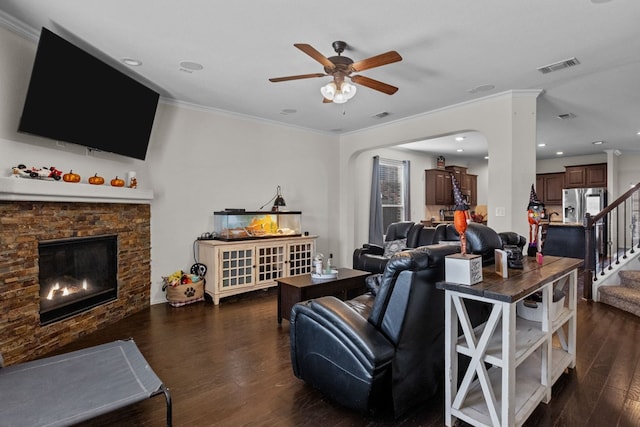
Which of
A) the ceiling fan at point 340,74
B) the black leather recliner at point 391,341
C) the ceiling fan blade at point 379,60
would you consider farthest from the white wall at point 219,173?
the black leather recliner at point 391,341

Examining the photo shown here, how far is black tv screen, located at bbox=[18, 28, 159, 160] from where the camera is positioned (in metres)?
2.75

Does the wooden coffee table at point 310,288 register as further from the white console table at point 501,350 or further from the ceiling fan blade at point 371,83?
the ceiling fan blade at point 371,83

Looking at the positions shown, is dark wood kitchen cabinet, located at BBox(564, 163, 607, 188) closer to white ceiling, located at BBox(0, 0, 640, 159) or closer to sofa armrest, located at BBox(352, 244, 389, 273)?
white ceiling, located at BBox(0, 0, 640, 159)

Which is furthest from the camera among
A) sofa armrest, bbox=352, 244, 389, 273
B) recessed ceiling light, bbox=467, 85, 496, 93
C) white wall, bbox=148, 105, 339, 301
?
→ sofa armrest, bbox=352, 244, 389, 273

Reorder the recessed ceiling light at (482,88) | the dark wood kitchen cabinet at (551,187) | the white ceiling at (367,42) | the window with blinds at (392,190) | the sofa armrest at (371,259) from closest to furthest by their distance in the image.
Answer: the white ceiling at (367,42) < the recessed ceiling light at (482,88) < the sofa armrest at (371,259) < the window with blinds at (392,190) < the dark wood kitchen cabinet at (551,187)

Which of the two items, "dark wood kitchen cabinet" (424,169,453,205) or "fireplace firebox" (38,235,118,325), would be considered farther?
"dark wood kitchen cabinet" (424,169,453,205)

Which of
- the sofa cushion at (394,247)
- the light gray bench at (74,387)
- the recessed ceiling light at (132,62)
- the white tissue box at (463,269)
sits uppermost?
the recessed ceiling light at (132,62)

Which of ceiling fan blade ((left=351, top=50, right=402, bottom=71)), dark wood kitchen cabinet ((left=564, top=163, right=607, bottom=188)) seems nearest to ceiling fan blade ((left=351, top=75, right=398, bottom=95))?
ceiling fan blade ((left=351, top=50, right=402, bottom=71))

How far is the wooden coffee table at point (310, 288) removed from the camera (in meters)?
3.44

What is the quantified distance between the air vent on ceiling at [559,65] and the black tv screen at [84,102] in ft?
14.1

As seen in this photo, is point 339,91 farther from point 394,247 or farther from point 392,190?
point 392,190

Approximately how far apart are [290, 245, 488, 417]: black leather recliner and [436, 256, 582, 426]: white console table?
0.44ft

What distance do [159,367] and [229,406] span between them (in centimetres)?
86

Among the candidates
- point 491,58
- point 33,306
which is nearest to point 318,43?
point 491,58
